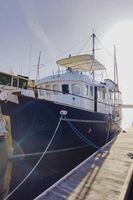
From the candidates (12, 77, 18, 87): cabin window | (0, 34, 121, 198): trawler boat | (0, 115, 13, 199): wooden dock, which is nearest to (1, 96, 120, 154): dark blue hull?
(0, 34, 121, 198): trawler boat

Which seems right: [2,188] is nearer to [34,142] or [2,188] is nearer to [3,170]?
Result: [3,170]

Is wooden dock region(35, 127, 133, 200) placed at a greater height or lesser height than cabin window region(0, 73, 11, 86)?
lesser

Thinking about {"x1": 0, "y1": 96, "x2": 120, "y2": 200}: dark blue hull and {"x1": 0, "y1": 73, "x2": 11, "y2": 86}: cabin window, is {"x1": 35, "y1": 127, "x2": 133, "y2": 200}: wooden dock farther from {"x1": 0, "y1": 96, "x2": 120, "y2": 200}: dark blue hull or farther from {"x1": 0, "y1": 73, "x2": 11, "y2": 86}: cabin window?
{"x1": 0, "y1": 73, "x2": 11, "y2": 86}: cabin window

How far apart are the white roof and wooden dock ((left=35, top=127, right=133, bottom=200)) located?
6.37 meters

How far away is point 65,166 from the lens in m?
9.43

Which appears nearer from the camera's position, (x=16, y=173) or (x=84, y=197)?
(x=84, y=197)

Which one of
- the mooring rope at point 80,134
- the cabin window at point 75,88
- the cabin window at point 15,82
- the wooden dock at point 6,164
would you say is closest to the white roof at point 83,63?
the cabin window at point 75,88

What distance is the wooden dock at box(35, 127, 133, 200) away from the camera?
454cm

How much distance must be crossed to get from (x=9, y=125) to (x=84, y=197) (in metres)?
5.26

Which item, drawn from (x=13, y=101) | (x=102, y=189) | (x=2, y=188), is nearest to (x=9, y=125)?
(x=13, y=101)

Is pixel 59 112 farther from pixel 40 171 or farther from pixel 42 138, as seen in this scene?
pixel 40 171

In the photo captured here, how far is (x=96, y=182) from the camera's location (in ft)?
17.6

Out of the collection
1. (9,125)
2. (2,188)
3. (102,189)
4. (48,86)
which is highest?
(48,86)

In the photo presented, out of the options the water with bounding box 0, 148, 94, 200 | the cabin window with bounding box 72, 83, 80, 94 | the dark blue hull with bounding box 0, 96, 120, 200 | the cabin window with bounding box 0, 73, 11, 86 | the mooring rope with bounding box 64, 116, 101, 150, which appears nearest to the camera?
the water with bounding box 0, 148, 94, 200
